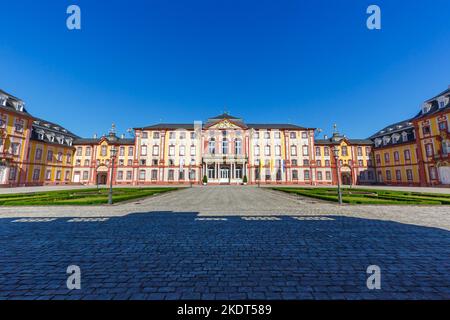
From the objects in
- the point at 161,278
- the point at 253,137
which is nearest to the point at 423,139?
the point at 253,137

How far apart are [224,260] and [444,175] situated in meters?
44.6

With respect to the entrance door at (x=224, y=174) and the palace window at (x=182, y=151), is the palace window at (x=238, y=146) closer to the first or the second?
the entrance door at (x=224, y=174)

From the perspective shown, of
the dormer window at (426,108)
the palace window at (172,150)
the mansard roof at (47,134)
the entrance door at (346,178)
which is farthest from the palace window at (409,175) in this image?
the mansard roof at (47,134)

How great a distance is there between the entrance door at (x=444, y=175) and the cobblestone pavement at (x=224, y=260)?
37.3 meters

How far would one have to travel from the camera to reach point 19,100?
35000 millimetres

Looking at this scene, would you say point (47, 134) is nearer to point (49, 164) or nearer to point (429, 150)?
point (49, 164)

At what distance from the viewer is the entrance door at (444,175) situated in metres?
31.0

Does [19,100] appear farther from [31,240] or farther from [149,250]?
[149,250]

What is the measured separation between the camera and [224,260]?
13.6ft

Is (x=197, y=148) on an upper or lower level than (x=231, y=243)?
upper

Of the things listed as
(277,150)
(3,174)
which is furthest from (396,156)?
(3,174)

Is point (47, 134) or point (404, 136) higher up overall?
point (47, 134)
